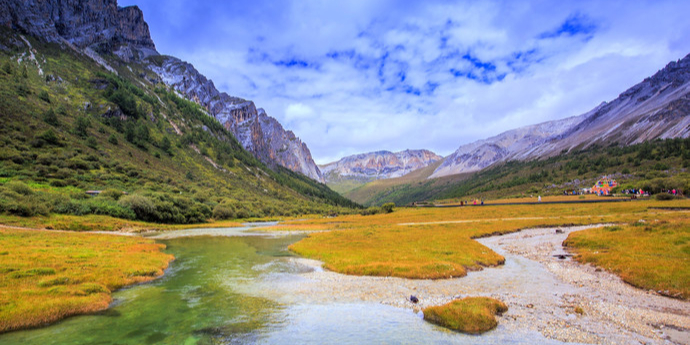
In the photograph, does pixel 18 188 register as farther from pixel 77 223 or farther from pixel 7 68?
pixel 7 68

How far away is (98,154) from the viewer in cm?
9512

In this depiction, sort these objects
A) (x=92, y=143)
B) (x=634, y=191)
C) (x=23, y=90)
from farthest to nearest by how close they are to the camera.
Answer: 1. (x=634, y=191)
2. (x=23, y=90)
3. (x=92, y=143)

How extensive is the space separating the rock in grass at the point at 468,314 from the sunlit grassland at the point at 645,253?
10871mm

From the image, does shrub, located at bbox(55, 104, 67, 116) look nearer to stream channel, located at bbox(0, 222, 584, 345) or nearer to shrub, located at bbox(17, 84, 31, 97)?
shrub, located at bbox(17, 84, 31, 97)

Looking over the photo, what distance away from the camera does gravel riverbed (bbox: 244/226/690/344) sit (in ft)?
42.1

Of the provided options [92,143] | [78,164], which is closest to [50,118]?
[92,143]

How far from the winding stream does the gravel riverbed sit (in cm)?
15

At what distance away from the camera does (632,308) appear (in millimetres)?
15383

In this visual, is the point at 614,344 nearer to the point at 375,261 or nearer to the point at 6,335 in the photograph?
the point at 375,261

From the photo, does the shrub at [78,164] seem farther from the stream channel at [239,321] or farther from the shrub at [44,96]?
the stream channel at [239,321]

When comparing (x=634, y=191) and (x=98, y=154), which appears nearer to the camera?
(x=98, y=154)

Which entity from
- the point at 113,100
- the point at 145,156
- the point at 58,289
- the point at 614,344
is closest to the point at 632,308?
the point at 614,344

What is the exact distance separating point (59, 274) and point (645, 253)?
4433 cm

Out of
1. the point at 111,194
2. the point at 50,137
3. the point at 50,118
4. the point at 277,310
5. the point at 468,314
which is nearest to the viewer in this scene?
the point at 468,314
